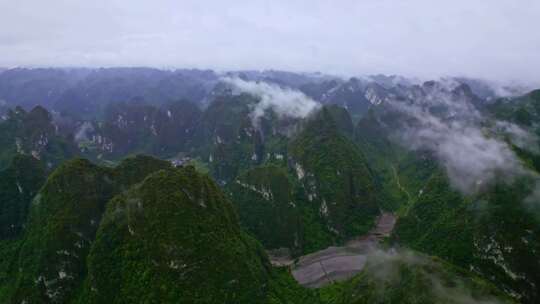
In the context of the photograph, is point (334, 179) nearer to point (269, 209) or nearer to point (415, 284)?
point (269, 209)

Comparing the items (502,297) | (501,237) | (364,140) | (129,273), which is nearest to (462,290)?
(502,297)

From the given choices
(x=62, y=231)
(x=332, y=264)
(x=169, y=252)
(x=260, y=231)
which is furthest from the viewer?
(x=260, y=231)

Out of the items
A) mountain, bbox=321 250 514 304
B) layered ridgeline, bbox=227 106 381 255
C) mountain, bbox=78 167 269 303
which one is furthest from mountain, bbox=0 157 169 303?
mountain, bbox=321 250 514 304

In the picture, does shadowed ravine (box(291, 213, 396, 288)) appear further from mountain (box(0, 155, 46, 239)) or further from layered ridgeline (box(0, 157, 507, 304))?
mountain (box(0, 155, 46, 239))

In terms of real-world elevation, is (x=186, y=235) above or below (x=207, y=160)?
above

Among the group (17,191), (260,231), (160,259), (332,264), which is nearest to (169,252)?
(160,259)

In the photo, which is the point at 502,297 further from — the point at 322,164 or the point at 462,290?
the point at 322,164

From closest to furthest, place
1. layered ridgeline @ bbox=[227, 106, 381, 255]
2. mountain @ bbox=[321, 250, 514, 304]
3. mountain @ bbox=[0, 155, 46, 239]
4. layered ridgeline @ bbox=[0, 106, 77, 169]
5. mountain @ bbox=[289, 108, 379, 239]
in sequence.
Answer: mountain @ bbox=[321, 250, 514, 304]
mountain @ bbox=[0, 155, 46, 239]
layered ridgeline @ bbox=[227, 106, 381, 255]
mountain @ bbox=[289, 108, 379, 239]
layered ridgeline @ bbox=[0, 106, 77, 169]

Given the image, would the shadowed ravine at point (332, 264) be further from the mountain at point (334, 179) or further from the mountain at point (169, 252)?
the mountain at point (169, 252)
